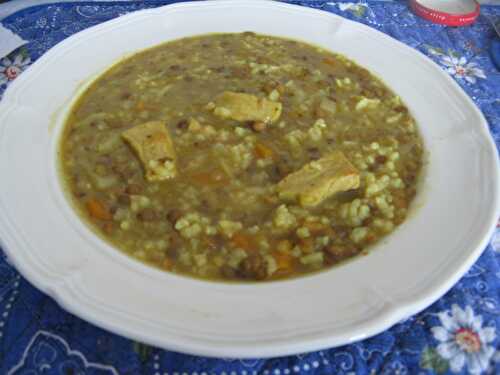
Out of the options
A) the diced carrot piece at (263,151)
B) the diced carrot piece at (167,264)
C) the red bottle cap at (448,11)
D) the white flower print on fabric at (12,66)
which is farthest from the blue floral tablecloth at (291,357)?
the red bottle cap at (448,11)

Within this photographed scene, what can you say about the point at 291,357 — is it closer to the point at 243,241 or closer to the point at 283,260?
the point at 283,260

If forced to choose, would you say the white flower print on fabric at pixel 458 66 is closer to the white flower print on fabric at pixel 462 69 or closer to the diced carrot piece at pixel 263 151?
the white flower print on fabric at pixel 462 69

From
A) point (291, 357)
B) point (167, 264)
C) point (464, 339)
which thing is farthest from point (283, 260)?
point (464, 339)

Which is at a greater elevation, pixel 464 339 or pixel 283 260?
pixel 283 260

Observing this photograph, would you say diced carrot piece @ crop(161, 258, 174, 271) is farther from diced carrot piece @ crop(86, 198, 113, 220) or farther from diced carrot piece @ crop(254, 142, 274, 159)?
diced carrot piece @ crop(254, 142, 274, 159)

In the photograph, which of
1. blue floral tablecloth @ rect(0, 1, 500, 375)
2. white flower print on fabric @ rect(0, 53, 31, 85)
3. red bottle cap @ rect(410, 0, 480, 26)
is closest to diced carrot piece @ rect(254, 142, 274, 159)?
blue floral tablecloth @ rect(0, 1, 500, 375)

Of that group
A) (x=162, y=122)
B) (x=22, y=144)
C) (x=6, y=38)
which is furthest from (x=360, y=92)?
(x=6, y=38)

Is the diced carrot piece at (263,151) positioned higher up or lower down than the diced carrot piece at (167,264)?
lower down
